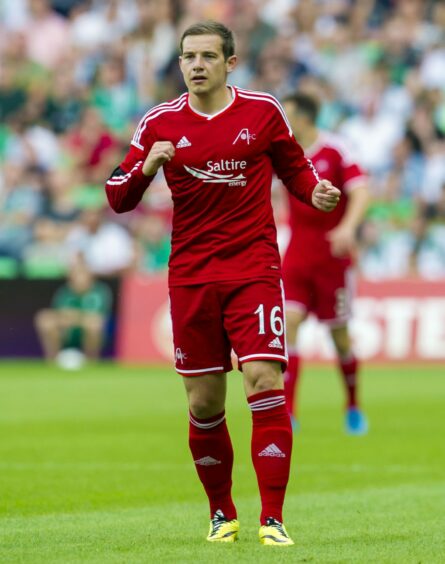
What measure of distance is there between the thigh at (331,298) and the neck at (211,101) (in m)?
5.90

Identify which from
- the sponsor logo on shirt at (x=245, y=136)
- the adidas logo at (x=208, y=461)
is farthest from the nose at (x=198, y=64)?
the adidas logo at (x=208, y=461)

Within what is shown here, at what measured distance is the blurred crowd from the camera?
2220 cm

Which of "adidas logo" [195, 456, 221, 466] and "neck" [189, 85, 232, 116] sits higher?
"neck" [189, 85, 232, 116]

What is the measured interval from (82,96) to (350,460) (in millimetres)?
15909

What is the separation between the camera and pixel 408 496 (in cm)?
852

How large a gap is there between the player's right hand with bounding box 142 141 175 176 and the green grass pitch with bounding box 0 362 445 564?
1756 millimetres

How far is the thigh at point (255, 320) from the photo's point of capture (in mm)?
6723

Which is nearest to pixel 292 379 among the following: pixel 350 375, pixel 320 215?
pixel 350 375

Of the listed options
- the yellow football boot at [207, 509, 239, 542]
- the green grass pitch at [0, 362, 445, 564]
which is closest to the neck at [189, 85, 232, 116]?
the yellow football boot at [207, 509, 239, 542]

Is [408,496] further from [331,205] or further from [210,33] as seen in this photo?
[210,33]

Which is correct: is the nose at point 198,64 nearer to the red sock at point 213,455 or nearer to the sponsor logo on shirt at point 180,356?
the sponsor logo on shirt at point 180,356

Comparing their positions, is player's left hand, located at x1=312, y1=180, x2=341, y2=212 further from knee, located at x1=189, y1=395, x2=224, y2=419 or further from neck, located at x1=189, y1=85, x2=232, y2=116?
knee, located at x1=189, y1=395, x2=224, y2=419

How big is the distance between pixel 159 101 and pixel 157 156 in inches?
730

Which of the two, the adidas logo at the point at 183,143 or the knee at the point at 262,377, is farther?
the adidas logo at the point at 183,143
